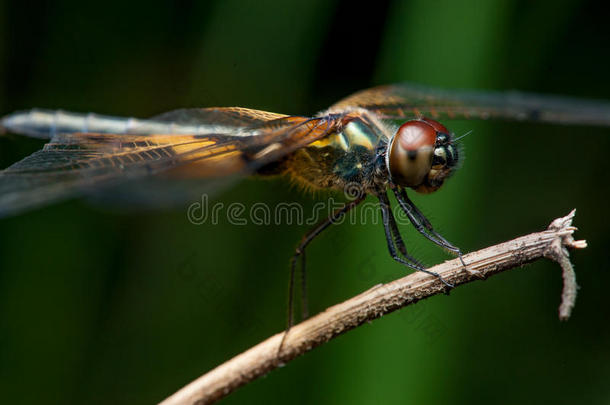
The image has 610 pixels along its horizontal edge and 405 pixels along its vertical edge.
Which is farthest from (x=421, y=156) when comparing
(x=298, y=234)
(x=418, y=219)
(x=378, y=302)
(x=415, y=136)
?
(x=298, y=234)

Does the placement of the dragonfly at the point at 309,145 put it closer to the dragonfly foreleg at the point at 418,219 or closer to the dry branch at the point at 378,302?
the dragonfly foreleg at the point at 418,219

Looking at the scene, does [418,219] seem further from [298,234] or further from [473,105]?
[298,234]

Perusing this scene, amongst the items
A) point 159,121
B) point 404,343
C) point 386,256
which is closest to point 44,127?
point 159,121

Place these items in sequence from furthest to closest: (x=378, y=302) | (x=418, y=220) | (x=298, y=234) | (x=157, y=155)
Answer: (x=298, y=234) → (x=418, y=220) → (x=157, y=155) → (x=378, y=302)

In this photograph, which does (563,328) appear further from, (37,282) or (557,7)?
(37,282)

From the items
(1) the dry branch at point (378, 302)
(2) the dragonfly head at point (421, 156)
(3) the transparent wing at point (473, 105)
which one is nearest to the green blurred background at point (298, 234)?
(3) the transparent wing at point (473, 105)
